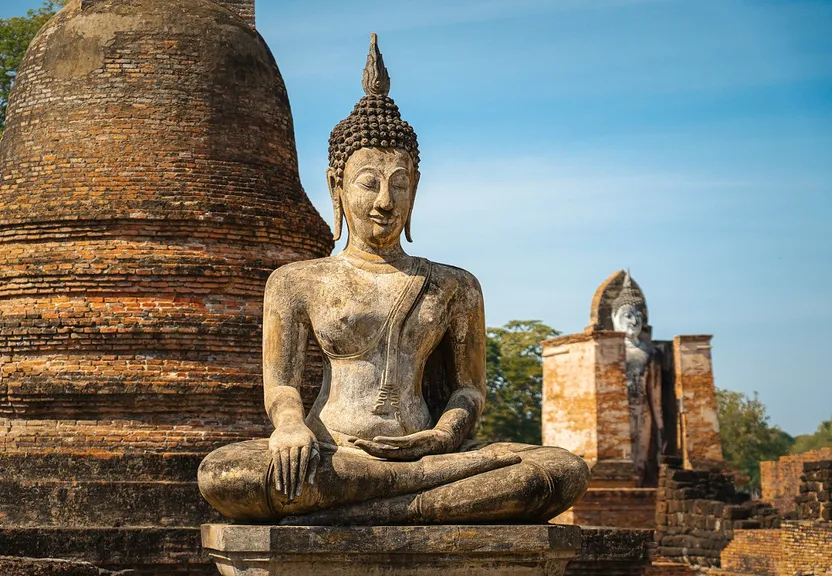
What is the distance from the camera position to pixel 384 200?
548 centimetres

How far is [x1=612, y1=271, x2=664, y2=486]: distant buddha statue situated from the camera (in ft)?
71.9

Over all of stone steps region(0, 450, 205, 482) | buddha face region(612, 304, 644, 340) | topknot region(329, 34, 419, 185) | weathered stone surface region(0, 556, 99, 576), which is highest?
buddha face region(612, 304, 644, 340)

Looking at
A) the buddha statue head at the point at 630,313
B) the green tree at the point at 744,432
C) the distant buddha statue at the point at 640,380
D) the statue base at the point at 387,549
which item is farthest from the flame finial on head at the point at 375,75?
the green tree at the point at 744,432

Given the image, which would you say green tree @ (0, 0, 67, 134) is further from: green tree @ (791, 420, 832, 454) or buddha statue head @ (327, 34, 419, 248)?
green tree @ (791, 420, 832, 454)

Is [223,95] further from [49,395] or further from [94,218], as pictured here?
[49,395]

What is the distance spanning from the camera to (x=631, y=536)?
9875 millimetres

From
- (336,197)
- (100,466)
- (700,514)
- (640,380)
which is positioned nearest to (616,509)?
(700,514)

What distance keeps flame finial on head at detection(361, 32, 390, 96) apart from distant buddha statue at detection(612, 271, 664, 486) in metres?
16.6

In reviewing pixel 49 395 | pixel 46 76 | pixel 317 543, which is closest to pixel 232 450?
pixel 317 543

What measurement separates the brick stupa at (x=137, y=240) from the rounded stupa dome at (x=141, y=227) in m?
0.01

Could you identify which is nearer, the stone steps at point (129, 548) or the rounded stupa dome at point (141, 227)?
the stone steps at point (129, 548)

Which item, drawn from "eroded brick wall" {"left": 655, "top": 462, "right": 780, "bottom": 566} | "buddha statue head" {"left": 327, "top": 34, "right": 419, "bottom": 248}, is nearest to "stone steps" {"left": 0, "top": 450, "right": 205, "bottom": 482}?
"buddha statue head" {"left": 327, "top": 34, "right": 419, "bottom": 248}

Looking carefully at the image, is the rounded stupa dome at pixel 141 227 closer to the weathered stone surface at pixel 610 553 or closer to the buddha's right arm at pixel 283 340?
the weathered stone surface at pixel 610 553

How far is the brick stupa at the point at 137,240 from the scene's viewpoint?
10789 millimetres
